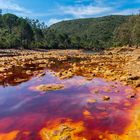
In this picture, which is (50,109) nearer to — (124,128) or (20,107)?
(20,107)

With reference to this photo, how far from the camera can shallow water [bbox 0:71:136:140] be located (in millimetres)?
11336

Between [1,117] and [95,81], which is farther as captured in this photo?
[95,81]

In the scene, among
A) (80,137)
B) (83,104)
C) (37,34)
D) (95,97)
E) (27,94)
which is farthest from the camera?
(37,34)

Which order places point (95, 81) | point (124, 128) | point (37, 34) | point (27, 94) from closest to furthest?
point (124, 128)
point (27, 94)
point (95, 81)
point (37, 34)

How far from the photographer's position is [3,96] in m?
17.4

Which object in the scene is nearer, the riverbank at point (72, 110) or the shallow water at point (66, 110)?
the riverbank at point (72, 110)

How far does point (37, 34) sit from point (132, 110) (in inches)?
4595

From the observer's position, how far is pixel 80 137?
10.6 meters

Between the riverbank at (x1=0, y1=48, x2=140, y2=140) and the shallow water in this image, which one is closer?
the riverbank at (x1=0, y1=48, x2=140, y2=140)

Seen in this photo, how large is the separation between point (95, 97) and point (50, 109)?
3.25 m

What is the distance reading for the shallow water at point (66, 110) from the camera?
11336mm

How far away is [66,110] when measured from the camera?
14.0 m

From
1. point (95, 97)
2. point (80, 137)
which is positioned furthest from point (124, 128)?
point (95, 97)

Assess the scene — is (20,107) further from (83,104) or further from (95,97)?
(95,97)
